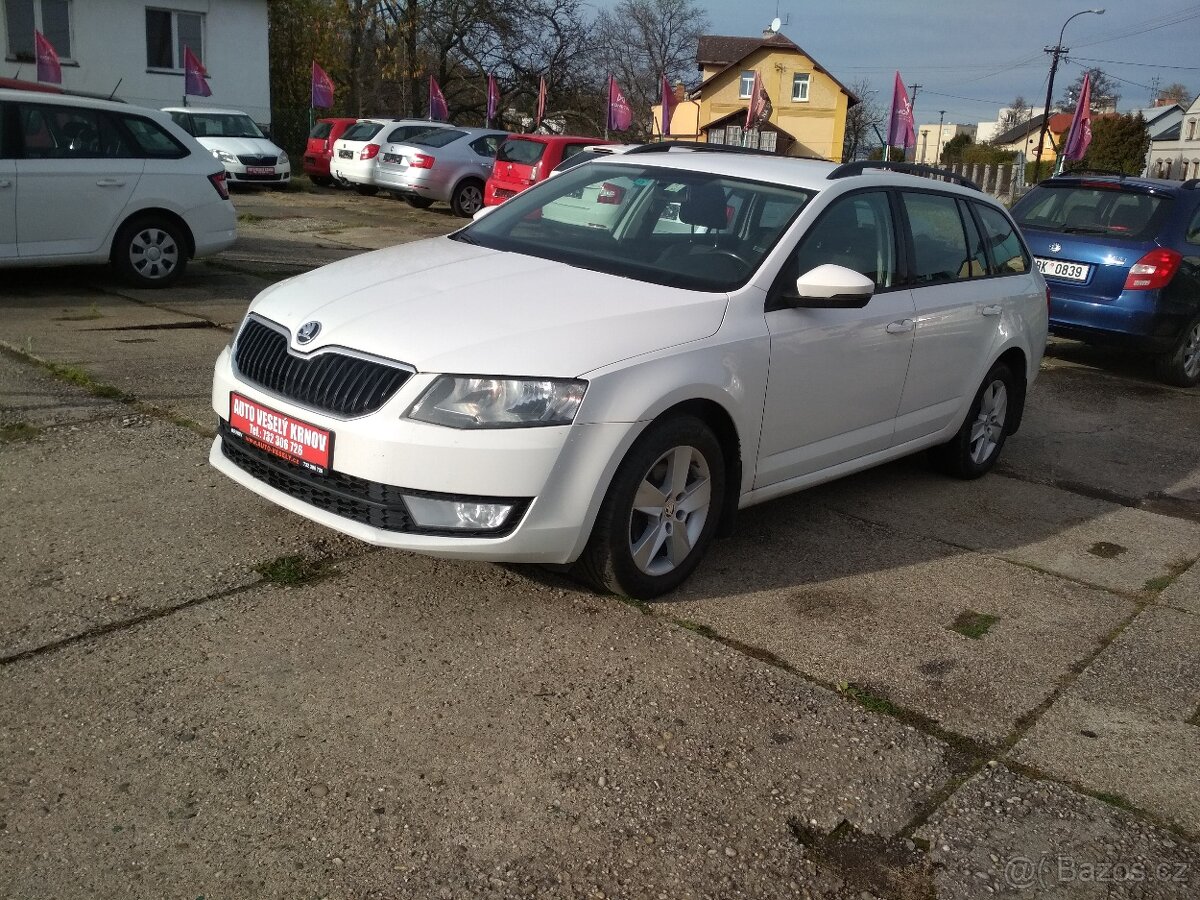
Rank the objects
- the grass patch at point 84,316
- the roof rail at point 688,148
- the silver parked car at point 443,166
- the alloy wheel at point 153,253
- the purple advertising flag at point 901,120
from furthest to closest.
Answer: the purple advertising flag at point 901,120, the silver parked car at point 443,166, the alloy wheel at point 153,253, the grass patch at point 84,316, the roof rail at point 688,148

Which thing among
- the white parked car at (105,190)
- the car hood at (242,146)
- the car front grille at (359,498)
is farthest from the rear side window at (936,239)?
the car hood at (242,146)

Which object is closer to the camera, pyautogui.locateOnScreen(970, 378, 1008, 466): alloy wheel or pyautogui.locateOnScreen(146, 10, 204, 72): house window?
pyautogui.locateOnScreen(970, 378, 1008, 466): alloy wheel

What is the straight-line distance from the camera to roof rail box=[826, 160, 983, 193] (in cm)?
523

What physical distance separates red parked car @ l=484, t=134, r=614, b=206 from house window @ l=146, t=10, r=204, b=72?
1463cm

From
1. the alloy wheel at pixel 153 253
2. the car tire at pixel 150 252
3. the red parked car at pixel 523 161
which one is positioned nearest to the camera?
the car tire at pixel 150 252

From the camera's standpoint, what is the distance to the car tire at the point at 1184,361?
386 inches

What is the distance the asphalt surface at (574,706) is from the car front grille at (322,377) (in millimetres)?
713

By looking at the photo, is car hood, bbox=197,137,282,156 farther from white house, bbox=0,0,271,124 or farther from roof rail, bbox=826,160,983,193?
roof rail, bbox=826,160,983,193

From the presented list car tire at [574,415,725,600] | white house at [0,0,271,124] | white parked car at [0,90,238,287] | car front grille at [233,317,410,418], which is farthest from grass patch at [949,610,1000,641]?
white house at [0,0,271,124]

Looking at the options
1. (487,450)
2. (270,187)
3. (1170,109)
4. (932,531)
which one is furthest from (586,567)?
(1170,109)

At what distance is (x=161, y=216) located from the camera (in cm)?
985

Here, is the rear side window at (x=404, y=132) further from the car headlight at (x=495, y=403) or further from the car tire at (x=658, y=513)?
the car headlight at (x=495, y=403)

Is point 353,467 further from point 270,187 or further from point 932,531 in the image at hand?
point 270,187

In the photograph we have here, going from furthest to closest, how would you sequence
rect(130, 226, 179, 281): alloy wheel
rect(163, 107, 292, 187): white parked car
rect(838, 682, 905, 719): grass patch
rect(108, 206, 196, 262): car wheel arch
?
rect(163, 107, 292, 187): white parked car, rect(130, 226, 179, 281): alloy wheel, rect(108, 206, 196, 262): car wheel arch, rect(838, 682, 905, 719): grass patch
